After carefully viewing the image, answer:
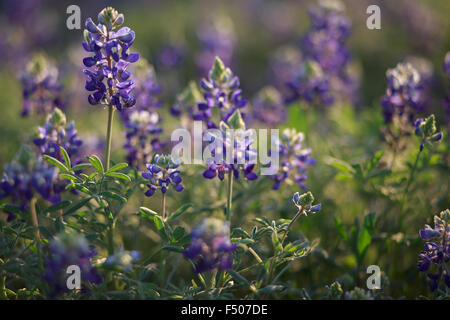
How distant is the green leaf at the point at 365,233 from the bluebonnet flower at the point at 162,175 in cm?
152

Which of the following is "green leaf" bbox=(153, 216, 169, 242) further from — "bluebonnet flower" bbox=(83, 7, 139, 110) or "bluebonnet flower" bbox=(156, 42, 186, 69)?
"bluebonnet flower" bbox=(156, 42, 186, 69)

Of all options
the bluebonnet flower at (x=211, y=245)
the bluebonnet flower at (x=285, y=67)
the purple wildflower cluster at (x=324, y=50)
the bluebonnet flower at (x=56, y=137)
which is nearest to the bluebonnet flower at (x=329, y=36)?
the purple wildflower cluster at (x=324, y=50)

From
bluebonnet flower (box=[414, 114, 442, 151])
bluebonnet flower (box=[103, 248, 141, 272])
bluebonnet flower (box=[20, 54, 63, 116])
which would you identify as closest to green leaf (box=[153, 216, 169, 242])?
bluebonnet flower (box=[103, 248, 141, 272])

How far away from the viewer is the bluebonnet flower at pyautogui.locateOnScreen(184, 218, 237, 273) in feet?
7.48

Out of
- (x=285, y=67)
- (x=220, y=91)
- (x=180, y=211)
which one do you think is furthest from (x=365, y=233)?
(x=285, y=67)

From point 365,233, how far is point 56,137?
2.51 meters

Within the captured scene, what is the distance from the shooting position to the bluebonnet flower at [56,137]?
303 centimetres

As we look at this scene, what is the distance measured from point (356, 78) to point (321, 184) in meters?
2.86

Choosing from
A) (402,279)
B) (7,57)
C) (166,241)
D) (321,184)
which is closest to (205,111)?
(166,241)

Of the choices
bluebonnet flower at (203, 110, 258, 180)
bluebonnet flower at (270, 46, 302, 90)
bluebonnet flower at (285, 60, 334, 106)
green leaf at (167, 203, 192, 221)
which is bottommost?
green leaf at (167, 203, 192, 221)

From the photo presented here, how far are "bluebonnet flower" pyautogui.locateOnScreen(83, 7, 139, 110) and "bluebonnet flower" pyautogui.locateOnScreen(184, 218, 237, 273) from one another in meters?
1.01

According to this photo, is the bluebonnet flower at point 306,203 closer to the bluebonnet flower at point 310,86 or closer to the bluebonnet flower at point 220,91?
the bluebonnet flower at point 220,91

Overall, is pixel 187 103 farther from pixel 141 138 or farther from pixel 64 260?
pixel 64 260

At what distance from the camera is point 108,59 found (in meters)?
2.73
